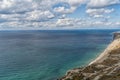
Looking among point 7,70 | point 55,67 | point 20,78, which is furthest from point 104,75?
point 7,70

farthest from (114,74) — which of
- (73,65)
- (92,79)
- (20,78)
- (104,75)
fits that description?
(73,65)

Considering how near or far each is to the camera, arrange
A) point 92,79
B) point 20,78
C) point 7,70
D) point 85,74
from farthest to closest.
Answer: point 7,70 → point 20,78 → point 85,74 → point 92,79

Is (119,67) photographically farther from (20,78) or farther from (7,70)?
(7,70)

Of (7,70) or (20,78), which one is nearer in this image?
(20,78)

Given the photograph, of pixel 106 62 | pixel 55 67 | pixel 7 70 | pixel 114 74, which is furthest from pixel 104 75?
pixel 7 70

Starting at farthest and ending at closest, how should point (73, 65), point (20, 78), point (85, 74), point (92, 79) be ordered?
1. point (73, 65)
2. point (20, 78)
3. point (85, 74)
4. point (92, 79)

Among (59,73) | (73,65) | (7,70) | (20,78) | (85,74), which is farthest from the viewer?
(73,65)

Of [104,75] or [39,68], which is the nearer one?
[104,75]

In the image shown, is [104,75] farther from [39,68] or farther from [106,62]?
[39,68]

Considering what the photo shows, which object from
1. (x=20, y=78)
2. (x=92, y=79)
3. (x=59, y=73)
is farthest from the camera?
(x=59, y=73)
